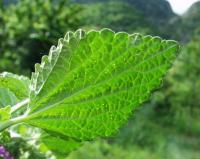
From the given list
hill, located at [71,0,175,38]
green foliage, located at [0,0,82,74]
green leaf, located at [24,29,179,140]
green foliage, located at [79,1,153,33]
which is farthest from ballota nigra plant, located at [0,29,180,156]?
green foliage, located at [79,1,153,33]

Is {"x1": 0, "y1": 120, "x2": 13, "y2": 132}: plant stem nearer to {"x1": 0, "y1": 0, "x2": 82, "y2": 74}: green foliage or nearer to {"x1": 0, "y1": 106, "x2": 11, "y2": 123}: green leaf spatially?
{"x1": 0, "y1": 106, "x2": 11, "y2": 123}: green leaf

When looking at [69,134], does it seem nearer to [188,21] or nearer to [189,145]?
[189,145]

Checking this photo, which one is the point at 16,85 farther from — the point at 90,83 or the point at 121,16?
the point at 121,16

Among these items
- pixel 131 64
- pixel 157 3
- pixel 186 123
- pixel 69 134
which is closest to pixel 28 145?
pixel 69 134

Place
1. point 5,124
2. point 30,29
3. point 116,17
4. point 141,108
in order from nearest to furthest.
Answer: point 5,124
point 30,29
point 141,108
point 116,17

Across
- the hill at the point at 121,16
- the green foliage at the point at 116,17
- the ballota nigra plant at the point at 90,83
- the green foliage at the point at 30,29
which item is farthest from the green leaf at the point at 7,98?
the green foliage at the point at 116,17

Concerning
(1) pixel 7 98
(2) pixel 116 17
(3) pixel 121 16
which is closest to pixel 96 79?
(1) pixel 7 98

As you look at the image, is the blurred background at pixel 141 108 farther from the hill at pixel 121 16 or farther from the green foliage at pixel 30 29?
the hill at pixel 121 16

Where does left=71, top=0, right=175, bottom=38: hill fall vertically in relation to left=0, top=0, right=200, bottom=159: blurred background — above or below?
above
